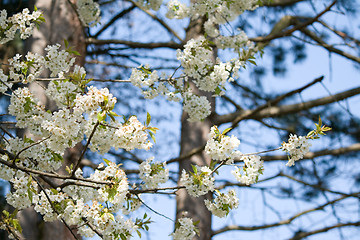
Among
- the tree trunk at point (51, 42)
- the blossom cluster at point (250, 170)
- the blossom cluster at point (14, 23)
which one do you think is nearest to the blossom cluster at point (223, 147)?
the blossom cluster at point (250, 170)

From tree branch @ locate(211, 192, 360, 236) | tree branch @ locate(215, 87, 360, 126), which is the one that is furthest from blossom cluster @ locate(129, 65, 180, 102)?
tree branch @ locate(211, 192, 360, 236)

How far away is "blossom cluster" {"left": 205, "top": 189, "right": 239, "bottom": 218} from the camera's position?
8.43 feet

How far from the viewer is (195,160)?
429 cm

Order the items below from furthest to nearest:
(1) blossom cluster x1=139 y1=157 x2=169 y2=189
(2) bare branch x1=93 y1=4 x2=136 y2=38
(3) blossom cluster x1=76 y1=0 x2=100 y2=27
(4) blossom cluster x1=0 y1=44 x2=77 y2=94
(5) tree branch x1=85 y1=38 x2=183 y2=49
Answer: (2) bare branch x1=93 y1=4 x2=136 y2=38 → (5) tree branch x1=85 y1=38 x2=183 y2=49 → (3) blossom cluster x1=76 y1=0 x2=100 y2=27 → (4) blossom cluster x1=0 y1=44 x2=77 y2=94 → (1) blossom cluster x1=139 y1=157 x2=169 y2=189

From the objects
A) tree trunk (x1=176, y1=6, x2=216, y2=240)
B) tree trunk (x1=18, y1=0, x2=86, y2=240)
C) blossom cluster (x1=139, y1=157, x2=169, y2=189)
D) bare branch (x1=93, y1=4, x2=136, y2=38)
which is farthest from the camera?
bare branch (x1=93, y1=4, x2=136, y2=38)

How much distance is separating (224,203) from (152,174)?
0.42 m

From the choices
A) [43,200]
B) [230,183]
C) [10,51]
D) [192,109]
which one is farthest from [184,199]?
[10,51]

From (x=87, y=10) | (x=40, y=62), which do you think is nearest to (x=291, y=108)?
(x=87, y=10)

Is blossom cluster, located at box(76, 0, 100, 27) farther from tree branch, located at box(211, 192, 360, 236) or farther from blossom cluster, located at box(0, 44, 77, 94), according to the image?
tree branch, located at box(211, 192, 360, 236)

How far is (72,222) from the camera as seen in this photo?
7.93 feet

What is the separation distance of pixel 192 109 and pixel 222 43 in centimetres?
105

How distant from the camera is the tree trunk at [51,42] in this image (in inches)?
143

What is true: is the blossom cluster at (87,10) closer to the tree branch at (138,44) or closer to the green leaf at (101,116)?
the tree branch at (138,44)

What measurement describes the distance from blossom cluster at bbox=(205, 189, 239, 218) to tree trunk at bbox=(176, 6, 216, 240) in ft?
3.98
